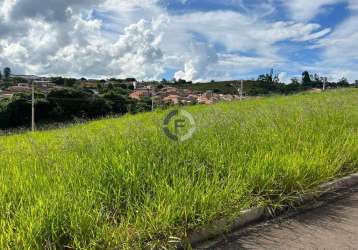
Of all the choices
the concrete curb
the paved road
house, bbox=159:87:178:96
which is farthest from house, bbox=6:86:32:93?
the paved road

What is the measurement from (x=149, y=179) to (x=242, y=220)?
1.00m

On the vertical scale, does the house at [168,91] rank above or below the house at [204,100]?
above

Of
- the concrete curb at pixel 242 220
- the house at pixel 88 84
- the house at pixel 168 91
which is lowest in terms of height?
the concrete curb at pixel 242 220

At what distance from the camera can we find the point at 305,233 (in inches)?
145

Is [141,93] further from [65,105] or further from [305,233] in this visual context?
[305,233]

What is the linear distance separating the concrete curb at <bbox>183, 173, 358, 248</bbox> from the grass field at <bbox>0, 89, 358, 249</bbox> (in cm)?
7

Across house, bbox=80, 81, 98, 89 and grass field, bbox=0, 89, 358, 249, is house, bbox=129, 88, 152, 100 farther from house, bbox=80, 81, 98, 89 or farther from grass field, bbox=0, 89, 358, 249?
grass field, bbox=0, 89, 358, 249

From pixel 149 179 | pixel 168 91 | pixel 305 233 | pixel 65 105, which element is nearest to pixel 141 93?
pixel 168 91

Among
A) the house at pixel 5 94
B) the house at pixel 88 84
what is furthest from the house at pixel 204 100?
the house at pixel 5 94

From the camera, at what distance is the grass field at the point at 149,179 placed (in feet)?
10.0

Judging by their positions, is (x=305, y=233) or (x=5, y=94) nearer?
(x=305, y=233)

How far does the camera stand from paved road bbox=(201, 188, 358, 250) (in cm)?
340

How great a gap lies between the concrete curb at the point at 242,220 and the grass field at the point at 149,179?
0.07 m

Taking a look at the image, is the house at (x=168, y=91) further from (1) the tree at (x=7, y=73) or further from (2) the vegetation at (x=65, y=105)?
(1) the tree at (x=7, y=73)
